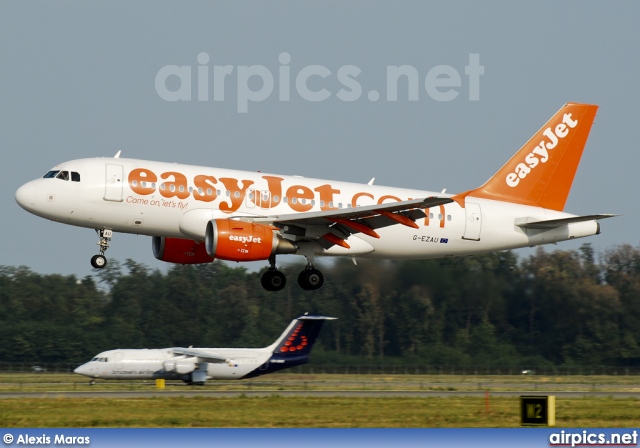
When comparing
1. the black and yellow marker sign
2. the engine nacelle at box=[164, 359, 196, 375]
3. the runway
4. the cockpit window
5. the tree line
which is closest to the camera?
the black and yellow marker sign

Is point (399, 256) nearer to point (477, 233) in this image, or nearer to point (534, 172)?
point (477, 233)

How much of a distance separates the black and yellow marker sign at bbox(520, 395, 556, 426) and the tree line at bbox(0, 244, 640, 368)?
68.8ft

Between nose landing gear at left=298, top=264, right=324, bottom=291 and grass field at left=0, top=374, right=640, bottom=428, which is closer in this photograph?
grass field at left=0, top=374, right=640, bottom=428

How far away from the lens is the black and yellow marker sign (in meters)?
32.0

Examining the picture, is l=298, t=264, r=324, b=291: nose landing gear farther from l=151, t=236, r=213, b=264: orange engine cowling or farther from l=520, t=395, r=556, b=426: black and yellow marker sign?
l=520, t=395, r=556, b=426: black and yellow marker sign

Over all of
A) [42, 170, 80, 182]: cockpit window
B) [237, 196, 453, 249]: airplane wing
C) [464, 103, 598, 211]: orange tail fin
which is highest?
[464, 103, 598, 211]: orange tail fin

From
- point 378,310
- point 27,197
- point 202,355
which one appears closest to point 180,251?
point 27,197

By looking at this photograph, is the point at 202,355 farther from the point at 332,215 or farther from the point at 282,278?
the point at 332,215

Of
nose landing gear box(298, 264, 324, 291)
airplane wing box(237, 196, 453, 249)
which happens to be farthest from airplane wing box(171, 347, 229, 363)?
airplane wing box(237, 196, 453, 249)

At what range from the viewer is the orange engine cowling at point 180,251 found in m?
41.9

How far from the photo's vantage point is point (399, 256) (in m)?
42.3

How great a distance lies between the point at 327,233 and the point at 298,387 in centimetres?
1552

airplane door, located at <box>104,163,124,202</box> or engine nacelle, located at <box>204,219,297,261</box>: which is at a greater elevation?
airplane door, located at <box>104,163,124,202</box>

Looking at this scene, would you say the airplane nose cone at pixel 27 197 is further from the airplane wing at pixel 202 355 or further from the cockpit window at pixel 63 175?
the airplane wing at pixel 202 355
